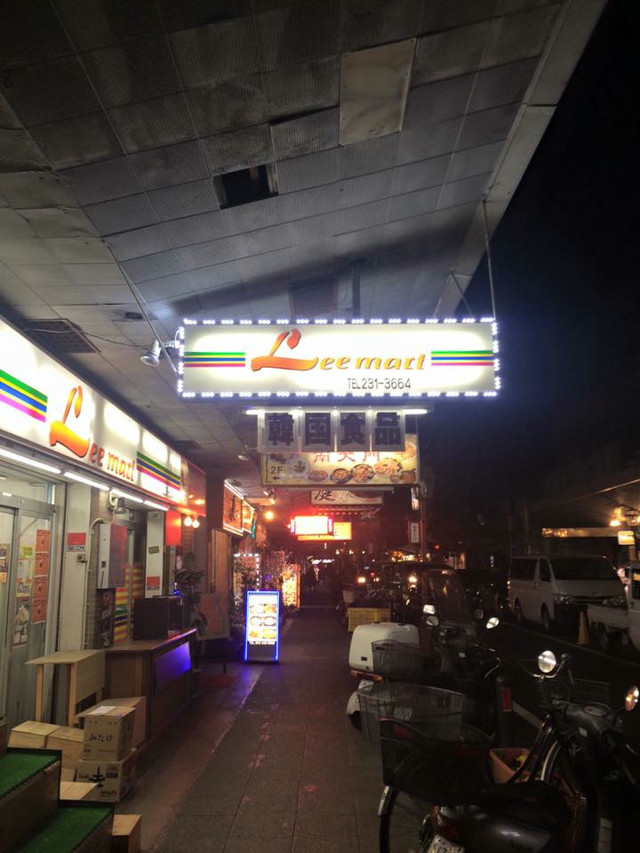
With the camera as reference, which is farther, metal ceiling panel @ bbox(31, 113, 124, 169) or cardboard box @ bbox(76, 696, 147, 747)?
cardboard box @ bbox(76, 696, 147, 747)

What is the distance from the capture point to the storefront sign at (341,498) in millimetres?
16672

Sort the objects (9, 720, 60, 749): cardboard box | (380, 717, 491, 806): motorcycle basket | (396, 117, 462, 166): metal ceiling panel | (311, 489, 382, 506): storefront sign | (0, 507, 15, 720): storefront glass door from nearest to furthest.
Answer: (380, 717, 491, 806): motorcycle basket → (396, 117, 462, 166): metal ceiling panel → (9, 720, 60, 749): cardboard box → (0, 507, 15, 720): storefront glass door → (311, 489, 382, 506): storefront sign

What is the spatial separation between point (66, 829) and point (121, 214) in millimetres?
4289

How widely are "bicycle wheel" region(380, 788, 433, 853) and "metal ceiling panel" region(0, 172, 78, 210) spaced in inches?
184

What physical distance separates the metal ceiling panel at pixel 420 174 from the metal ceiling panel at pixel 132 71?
2322 mm

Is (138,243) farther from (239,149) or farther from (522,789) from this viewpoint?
(522,789)

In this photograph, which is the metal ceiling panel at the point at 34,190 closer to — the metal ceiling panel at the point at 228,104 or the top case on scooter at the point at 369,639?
the metal ceiling panel at the point at 228,104

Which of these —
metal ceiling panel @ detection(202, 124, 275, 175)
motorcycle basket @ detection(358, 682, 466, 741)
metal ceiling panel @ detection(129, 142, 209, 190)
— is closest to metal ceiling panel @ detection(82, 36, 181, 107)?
metal ceiling panel @ detection(129, 142, 209, 190)

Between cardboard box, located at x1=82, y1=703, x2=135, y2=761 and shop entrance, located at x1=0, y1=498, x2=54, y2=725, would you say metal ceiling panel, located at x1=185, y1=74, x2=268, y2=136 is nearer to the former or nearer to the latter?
shop entrance, located at x1=0, y1=498, x2=54, y2=725

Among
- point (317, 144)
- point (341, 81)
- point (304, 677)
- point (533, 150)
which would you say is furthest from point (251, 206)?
point (304, 677)

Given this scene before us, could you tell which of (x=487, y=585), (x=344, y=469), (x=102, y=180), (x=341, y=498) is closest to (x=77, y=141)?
(x=102, y=180)

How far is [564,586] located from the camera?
17031mm

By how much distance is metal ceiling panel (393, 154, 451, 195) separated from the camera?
5223mm

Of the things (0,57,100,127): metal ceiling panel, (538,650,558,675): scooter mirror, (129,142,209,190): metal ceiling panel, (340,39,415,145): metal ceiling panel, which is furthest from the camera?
(538,650,558,675): scooter mirror
